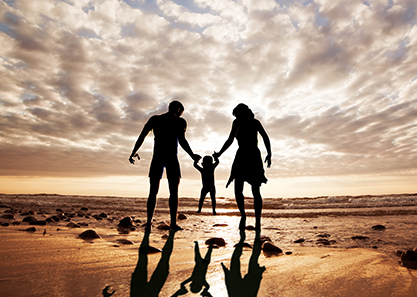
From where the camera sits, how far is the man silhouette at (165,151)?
4277 millimetres

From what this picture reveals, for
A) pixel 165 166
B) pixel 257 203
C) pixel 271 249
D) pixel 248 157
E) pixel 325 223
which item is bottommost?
pixel 325 223

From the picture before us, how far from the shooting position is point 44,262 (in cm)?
175

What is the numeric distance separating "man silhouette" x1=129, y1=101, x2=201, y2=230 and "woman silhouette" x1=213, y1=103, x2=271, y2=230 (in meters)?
1.08

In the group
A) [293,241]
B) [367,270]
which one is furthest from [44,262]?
[293,241]

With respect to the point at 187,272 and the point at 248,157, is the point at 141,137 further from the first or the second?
the point at 187,272

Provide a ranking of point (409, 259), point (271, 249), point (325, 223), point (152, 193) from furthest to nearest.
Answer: point (325, 223) < point (152, 193) < point (271, 249) < point (409, 259)

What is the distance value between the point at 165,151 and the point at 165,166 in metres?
0.29

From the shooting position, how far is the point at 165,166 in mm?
4395

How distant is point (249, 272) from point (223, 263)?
34 centimetres

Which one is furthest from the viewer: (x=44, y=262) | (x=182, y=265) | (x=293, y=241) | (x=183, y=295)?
(x=293, y=241)

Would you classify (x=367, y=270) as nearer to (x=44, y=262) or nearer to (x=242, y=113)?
(x=44, y=262)

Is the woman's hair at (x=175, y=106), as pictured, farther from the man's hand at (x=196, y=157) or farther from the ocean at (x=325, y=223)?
the ocean at (x=325, y=223)

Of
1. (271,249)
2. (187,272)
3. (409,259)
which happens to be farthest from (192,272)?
(409,259)

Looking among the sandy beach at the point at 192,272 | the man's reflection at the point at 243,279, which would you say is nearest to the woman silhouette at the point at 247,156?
the sandy beach at the point at 192,272
